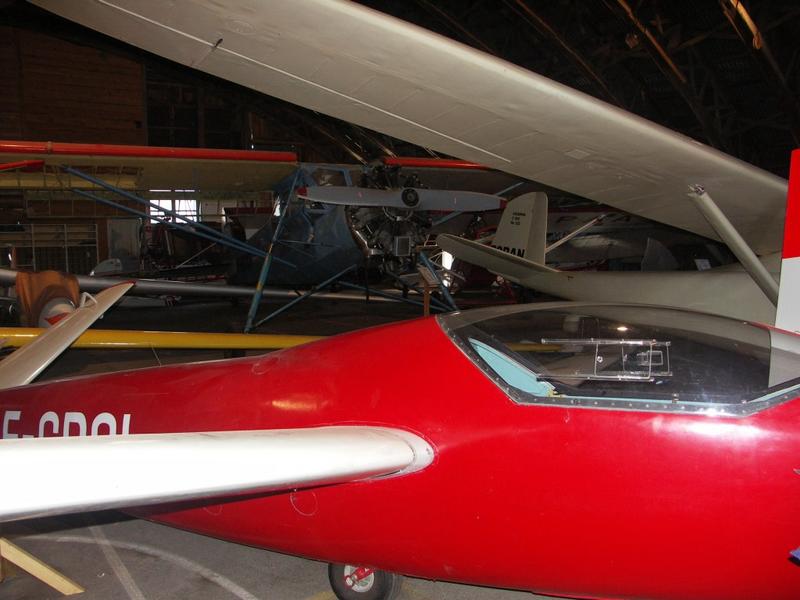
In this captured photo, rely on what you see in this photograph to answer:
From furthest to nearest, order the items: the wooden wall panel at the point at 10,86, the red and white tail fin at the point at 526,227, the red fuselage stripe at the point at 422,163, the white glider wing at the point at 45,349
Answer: the wooden wall panel at the point at 10,86 < the red fuselage stripe at the point at 422,163 < the red and white tail fin at the point at 526,227 < the white glider wing at the point at 45,349

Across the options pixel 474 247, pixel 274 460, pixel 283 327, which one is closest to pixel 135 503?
pixel 274 460

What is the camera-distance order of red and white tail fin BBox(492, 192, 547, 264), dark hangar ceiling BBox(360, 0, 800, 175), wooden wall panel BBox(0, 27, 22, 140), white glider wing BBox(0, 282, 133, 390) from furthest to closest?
1. wooden wall panel BBox(0, 27, 22, 140)
2. dark hangar ceiling BBox(360, 0, 800, 175)
3. red and white tail fin BBox(492, 192, 547, 264)
4. white glider wing BBox(0, 282, 133, 390)

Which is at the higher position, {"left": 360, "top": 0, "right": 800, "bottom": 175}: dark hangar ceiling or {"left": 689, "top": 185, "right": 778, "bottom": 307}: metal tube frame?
{"left": 360, "top": 0, "right": 800, "bottom": 175}: dark hangar ceiling

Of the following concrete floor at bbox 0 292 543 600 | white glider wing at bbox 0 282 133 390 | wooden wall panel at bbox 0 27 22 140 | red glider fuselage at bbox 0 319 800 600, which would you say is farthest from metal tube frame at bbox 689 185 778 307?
wooden wall panel at bbox 0 27 22 140

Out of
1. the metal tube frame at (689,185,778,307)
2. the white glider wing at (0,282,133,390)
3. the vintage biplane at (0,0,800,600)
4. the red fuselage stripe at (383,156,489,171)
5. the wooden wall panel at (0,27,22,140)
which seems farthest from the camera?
the wooden wall panel at (0,27,22,140)

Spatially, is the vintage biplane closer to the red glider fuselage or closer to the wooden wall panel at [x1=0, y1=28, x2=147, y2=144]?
the red glider fuselage

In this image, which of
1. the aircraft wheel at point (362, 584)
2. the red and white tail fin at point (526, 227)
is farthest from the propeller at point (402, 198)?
the aircraft wheel at point (362, 584)

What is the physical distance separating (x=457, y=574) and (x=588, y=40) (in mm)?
17117

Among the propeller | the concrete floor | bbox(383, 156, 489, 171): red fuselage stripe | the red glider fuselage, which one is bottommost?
the concrete floor

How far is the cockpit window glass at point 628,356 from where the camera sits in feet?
6.11

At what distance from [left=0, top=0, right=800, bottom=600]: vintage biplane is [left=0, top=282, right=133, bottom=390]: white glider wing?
0.42 m

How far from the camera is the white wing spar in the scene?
125 cm

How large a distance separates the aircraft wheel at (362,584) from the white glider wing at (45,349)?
82.8 inches

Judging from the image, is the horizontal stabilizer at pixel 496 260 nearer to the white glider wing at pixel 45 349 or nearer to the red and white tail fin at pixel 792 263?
the red and white tail fin at pixel 792 263
